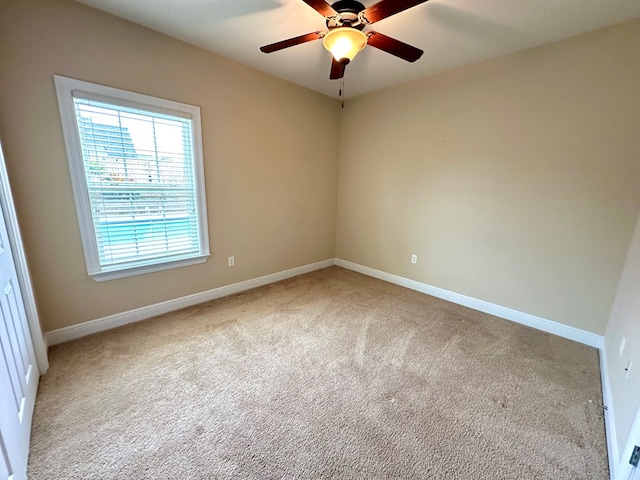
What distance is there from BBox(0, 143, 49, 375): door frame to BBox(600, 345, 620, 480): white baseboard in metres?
3.36

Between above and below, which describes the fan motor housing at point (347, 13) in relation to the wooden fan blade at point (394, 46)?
above

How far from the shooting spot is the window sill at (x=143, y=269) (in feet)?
7.47

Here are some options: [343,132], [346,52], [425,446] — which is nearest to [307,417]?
[425,446]

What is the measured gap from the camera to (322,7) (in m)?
1.51

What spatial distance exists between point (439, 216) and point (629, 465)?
238 cm

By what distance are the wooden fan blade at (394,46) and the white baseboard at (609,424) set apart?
246 centimetres

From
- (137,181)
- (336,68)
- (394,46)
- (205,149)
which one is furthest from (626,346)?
(137,181)

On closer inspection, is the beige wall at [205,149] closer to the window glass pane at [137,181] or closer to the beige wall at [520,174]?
the window glass pane at [137,181]

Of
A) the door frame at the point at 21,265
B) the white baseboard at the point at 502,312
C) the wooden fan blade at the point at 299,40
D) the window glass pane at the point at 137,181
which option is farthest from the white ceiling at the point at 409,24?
the white baseboard at the point at 502,312

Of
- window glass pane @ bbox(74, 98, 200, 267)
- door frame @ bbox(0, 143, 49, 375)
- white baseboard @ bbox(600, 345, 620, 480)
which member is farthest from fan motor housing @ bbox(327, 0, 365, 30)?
white baseboard @ bbox(600, 345, 620, 480)

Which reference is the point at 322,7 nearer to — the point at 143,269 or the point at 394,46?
the point at 394,46

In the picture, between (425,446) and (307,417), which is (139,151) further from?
(425,446)

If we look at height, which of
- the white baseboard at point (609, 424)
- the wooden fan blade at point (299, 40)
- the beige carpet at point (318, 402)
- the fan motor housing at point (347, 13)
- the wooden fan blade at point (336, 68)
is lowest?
the beige carpet at point (318, 402)

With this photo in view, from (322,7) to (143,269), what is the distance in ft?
8.33
